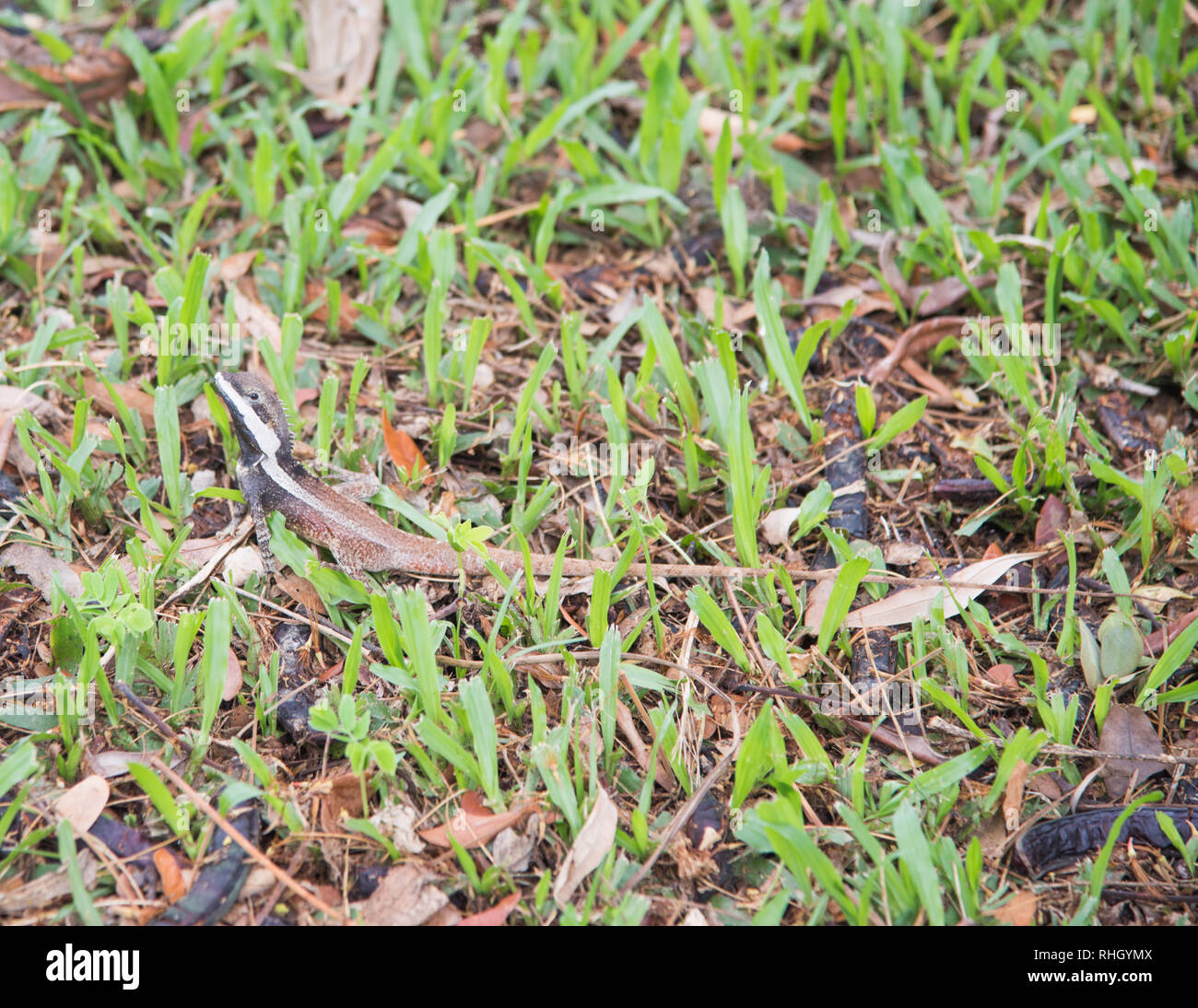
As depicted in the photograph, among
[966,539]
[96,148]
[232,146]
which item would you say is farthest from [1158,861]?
[96,148]

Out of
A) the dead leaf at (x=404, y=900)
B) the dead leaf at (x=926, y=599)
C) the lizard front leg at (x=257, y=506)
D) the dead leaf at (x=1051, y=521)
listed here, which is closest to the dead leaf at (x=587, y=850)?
the dead leaf at (x=404, y=900)

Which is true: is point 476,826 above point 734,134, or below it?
below

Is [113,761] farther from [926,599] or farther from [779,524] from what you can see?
[926,599]

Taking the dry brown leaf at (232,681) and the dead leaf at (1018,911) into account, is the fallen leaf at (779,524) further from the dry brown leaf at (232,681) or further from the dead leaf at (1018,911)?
the dry brown leaf at (232,681)

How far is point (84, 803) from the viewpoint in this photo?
2.67 m

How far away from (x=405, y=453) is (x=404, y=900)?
5.44ft

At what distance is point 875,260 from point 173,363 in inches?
120

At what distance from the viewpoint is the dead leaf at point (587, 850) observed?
2.58 metres

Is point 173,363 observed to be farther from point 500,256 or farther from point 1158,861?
point 1158,861

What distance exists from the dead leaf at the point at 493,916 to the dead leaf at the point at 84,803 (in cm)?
105

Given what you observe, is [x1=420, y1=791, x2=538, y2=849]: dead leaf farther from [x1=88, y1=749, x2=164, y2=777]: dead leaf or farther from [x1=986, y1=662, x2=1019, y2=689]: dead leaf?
[x1=986, y1=662, x2=1019, y2=689]: dead leaf

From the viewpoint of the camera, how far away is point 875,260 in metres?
4.46

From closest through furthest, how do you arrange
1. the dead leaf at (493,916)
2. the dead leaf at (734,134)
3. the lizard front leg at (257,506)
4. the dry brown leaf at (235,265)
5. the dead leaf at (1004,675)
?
the dead leaf at (493,916) < the dead leaf at (1004,675) < the lizard front leg at (257,506) < the dry brown leaf at (235,265) < the dead leaf at (734,134)

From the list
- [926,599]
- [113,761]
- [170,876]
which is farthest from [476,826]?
[926,599]
